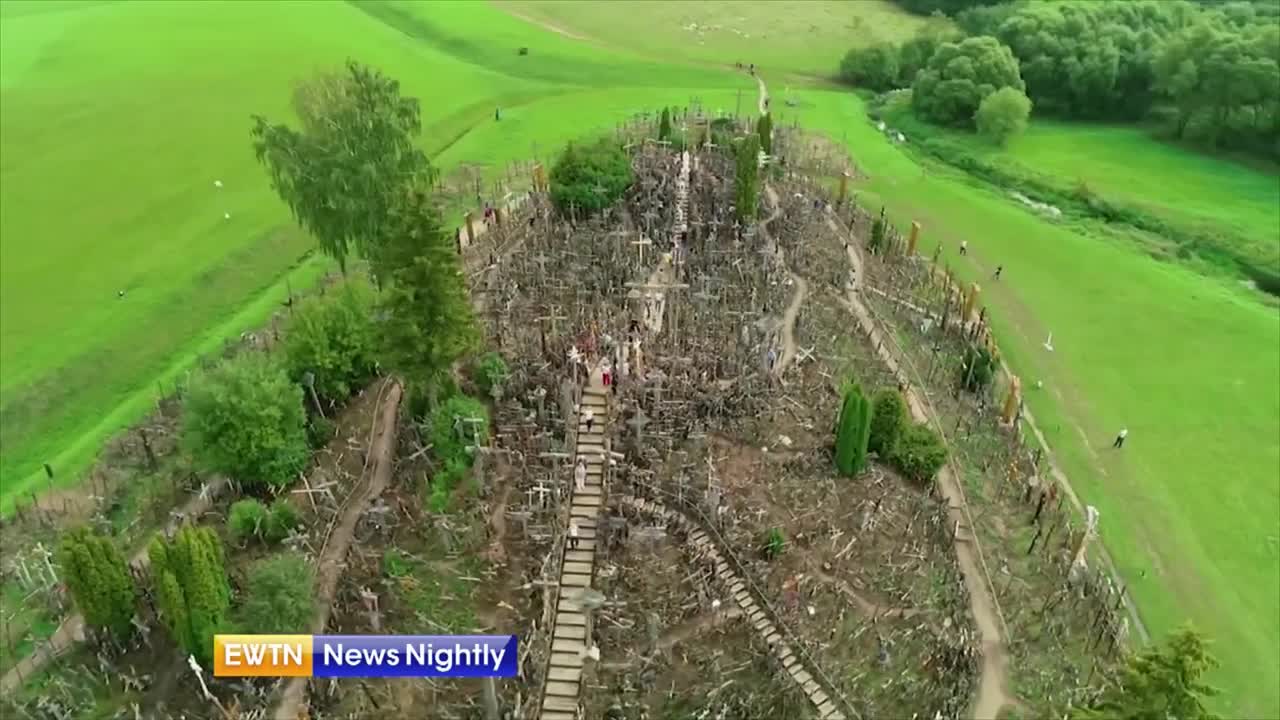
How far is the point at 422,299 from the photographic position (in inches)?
1556

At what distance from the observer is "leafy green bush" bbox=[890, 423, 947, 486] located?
42.2 metres

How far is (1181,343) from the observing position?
58344mm

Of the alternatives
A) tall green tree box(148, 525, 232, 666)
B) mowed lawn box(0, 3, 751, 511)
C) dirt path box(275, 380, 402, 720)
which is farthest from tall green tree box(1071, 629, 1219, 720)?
mowed lawn box(0, 3, 751, 511)

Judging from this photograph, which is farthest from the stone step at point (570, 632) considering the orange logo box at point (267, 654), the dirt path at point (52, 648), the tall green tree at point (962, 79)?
the tall green tree at point (962, 79)

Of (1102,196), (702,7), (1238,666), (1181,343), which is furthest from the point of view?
(702,7)

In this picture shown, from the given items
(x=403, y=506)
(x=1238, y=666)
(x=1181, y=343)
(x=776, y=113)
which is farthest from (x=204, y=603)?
(x=776, y=113)

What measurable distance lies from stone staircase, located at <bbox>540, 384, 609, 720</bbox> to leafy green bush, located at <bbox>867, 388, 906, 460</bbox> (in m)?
12.1

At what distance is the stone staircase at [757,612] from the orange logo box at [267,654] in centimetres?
1592

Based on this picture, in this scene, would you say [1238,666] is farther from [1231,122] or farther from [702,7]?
[702,7]

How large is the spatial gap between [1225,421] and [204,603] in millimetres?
51205

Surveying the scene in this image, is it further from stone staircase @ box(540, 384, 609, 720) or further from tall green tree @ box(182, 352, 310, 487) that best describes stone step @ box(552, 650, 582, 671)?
tall green tree @ box(182, 352, 310, 487)

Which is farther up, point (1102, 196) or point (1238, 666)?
point (1102, 196)

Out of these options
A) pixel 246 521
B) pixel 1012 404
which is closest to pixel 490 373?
pixel 246 521

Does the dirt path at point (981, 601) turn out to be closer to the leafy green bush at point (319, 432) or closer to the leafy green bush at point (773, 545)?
the leafy green bush at point (773, 545)
